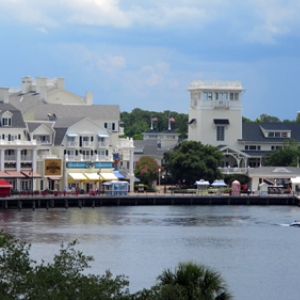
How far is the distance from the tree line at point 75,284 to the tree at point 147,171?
292 feet

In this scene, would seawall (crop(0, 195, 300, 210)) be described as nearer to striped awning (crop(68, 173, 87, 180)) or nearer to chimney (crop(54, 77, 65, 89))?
striped awning (crop(68, 173, 87, 180))

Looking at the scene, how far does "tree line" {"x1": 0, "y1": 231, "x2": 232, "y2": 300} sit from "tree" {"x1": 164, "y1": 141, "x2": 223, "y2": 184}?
8444 cm

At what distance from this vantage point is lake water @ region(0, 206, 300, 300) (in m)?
67.4

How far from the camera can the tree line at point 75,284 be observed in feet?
138

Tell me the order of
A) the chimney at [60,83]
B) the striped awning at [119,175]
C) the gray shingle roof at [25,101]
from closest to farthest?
the striped awning at [119,175]
the gray shingle roof at [25,101]
the chimney at [60,83]

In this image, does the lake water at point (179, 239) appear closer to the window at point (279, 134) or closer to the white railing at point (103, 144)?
the white railing at point (103, 144)

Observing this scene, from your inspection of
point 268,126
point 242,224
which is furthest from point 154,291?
point 268,126

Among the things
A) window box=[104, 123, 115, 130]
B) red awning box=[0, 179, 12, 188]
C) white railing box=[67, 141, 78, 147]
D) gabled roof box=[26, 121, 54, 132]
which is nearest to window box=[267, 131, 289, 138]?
window box=[104, 123, 115, 130]

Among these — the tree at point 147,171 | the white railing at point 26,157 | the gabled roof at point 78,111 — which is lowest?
the tree at point 147,171

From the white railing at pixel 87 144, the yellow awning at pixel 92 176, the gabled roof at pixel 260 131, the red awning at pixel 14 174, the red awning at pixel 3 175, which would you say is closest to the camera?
the red awning at pixel 3 175

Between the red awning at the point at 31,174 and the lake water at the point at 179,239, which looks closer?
the lake water at the point at 179,239

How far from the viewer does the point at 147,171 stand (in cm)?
13450

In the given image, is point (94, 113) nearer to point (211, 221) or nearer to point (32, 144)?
point (32, 144)

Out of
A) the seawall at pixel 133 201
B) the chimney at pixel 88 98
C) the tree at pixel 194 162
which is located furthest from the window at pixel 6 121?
the chimney at pixel 88 98
